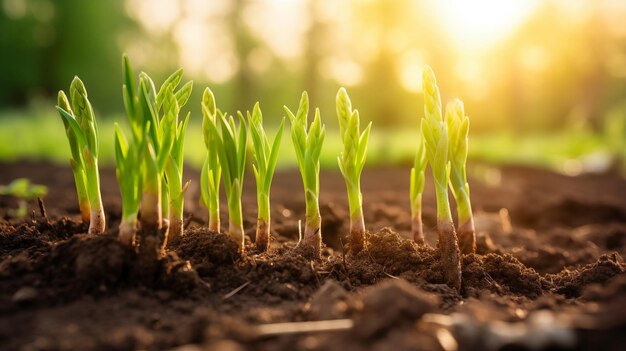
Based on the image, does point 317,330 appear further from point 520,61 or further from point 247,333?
point 520,61

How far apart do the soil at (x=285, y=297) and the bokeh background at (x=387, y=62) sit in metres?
7.19

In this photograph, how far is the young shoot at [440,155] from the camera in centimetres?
228

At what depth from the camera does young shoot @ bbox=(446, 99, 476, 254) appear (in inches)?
93.9

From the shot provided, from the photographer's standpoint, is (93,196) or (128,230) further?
(93,196)

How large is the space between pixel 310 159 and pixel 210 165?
0.43m

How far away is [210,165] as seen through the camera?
2361mm

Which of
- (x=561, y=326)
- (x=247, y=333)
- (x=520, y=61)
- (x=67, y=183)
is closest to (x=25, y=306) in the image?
(x=247, y=333)

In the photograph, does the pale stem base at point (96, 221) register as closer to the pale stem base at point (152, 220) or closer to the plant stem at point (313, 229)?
the pale stem base at point (152, 220)

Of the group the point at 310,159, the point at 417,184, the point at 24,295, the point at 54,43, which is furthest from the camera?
the point at 54,43

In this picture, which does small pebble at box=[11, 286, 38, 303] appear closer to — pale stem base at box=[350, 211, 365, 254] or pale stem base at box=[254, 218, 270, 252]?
pale stem base at box=[254, 218, 270, 252]

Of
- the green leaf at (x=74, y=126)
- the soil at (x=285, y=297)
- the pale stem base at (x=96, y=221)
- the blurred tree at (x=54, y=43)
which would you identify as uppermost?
the blurred tree at (x=54, y=43)

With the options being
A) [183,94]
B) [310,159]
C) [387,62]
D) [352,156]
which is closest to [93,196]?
[183,94]

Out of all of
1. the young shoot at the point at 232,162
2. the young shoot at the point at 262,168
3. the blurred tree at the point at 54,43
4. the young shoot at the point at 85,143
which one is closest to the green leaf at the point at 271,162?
the young shoot at the point at 262,168

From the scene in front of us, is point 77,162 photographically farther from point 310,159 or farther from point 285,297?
point 285,297
